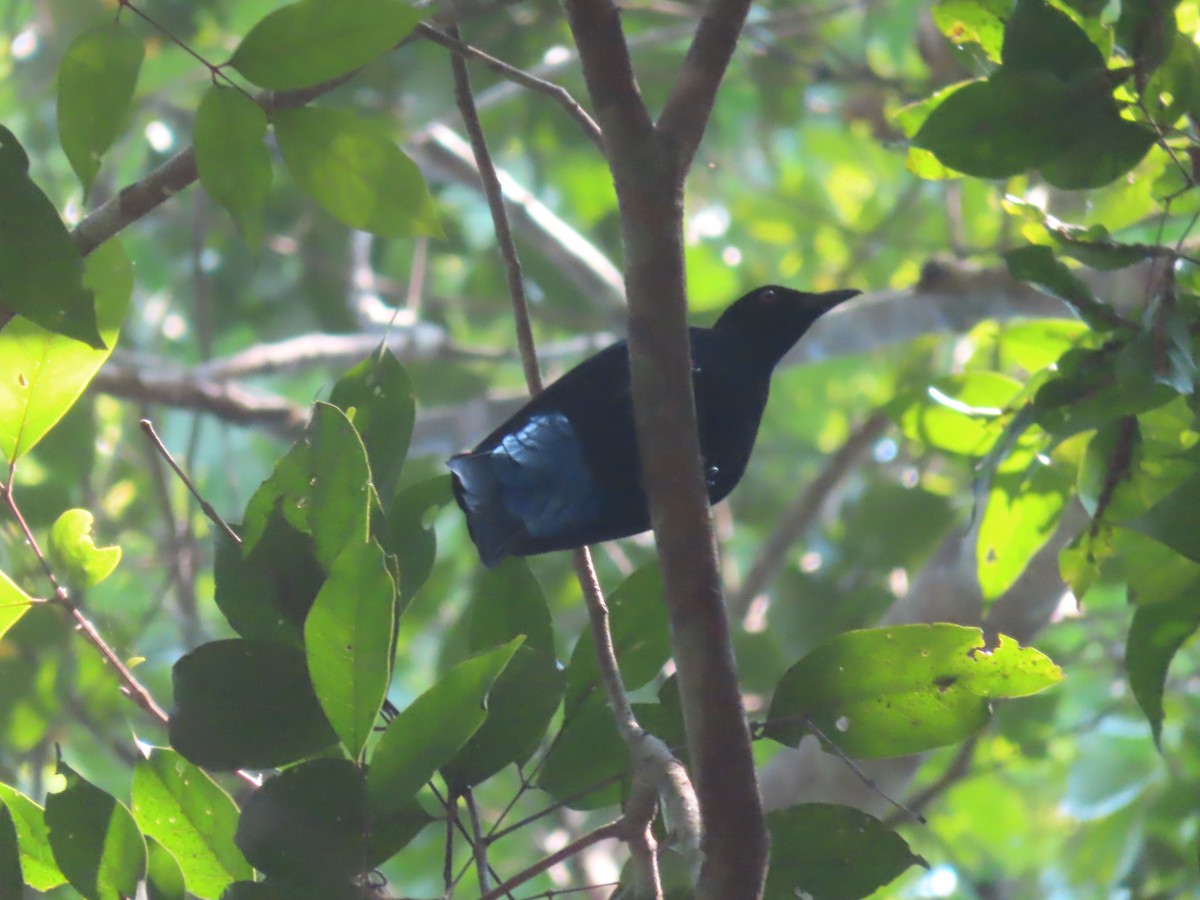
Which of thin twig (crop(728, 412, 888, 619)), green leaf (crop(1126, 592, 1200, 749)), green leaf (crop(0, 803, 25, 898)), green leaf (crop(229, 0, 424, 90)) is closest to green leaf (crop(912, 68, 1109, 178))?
green leaf (crop(1126, 592, 1200, 749))

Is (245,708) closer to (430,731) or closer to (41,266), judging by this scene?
(430,731)

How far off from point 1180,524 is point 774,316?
55.7 inches

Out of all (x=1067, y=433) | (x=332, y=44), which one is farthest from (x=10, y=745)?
(x=1067, y=433)

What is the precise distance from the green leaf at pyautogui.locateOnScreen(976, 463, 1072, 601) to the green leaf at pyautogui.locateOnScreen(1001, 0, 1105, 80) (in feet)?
2.75

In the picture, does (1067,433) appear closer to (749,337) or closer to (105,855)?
(749,337)

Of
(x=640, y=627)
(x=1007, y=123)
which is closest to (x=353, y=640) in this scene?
(x=640, y=627)

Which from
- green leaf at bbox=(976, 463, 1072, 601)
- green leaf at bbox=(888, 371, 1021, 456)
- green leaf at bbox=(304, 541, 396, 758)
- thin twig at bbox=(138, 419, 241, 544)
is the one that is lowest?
green leaf at bbox=(976, 463, 1072, 601)

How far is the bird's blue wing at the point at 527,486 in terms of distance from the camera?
2109mm

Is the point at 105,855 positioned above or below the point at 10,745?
above

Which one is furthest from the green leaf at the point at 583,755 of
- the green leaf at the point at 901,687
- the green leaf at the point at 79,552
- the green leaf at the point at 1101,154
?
the green leaf at the point at 1101,154

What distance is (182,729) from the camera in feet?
5.27

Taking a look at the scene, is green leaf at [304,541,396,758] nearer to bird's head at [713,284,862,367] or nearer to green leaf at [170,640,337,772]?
green leaf at [170,640,337,772]

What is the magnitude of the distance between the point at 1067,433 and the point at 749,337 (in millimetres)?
1096

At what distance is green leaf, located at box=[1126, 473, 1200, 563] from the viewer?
166cm
